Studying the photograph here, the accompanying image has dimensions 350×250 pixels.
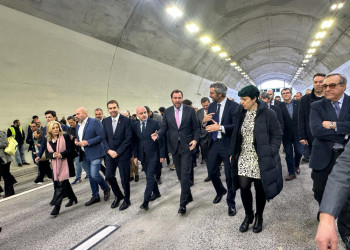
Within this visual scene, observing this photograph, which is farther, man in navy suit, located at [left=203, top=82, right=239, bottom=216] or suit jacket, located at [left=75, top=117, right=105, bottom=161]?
suit jacket, located at [left=75, top=117, right=105, bottom=161]

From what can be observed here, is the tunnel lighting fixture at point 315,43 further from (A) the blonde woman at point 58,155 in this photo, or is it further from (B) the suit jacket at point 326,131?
(A) the blonde woman at point 58,155

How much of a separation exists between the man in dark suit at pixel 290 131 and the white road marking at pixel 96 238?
4.20m

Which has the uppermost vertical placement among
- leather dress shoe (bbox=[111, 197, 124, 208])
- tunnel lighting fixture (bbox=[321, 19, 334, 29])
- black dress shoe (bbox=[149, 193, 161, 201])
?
tunnel lighting fixture (bbox=[321, 19, 334, 29])

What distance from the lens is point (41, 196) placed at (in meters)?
5.92

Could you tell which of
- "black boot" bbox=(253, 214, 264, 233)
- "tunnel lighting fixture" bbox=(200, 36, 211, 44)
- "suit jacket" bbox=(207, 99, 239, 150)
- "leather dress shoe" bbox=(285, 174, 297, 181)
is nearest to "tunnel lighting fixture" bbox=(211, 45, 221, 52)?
"tunnel lighting fixture" bbox=(200, 36, 211, 44)

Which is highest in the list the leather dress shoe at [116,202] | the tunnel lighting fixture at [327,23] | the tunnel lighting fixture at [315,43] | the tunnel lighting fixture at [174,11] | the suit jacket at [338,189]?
the tunnel lighting fixture at [174,11]

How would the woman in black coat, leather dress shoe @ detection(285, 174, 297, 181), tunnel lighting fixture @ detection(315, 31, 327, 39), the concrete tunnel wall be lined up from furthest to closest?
tunnel lighting fixture @ detection(315, 31, 327, 39)
the concrete tunnel wall
leather dress shoe @ detection(285, 174, 297, 181)
the woman in black coat

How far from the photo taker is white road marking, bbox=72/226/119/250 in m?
3.33

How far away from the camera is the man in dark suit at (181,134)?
14.3 feet

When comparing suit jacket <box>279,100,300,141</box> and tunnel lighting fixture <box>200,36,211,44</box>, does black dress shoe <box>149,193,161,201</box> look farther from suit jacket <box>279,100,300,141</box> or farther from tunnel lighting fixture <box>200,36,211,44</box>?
tunnel lighting fixture <box>200,36,211,44</box>

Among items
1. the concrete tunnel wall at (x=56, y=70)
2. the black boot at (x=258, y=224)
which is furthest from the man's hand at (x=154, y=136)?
the concrete tunnel wall at (x=56, y=70)

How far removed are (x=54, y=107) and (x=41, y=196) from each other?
15.0ft

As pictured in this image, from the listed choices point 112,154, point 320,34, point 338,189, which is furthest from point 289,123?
point 320,34

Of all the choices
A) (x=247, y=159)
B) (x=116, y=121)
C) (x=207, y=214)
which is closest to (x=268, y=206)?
(x=207, y=214)
